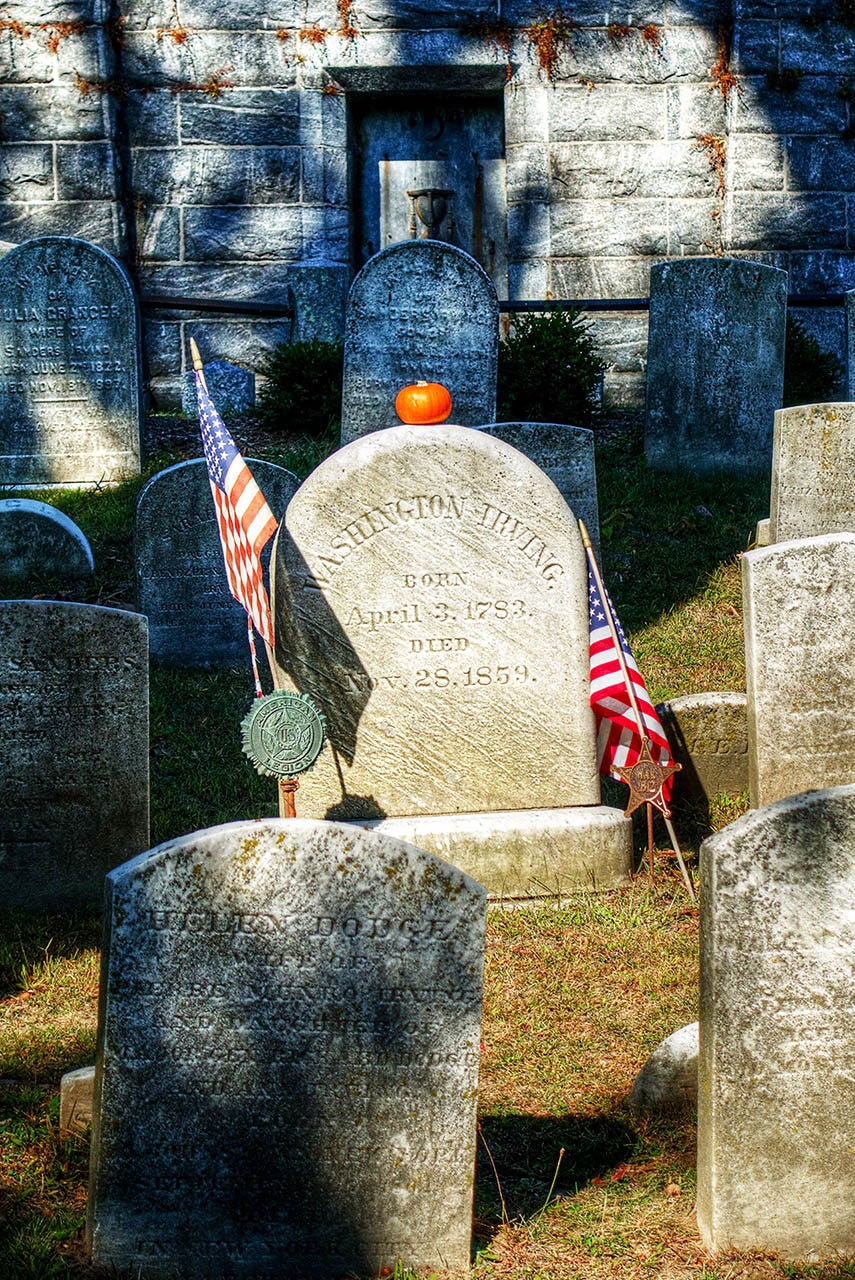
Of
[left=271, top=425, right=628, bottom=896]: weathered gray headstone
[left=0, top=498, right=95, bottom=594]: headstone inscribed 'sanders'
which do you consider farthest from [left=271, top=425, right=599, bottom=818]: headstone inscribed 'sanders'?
[left=0, top=498, right=95, bottom=594]: headstone inscribed 'sanders'

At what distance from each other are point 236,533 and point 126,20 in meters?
8.85

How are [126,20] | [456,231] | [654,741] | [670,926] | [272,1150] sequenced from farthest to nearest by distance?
[456,231] → [126,20] → [654,741] → [670,926] → [272,1150]

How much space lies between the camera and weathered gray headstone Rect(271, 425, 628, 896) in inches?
187

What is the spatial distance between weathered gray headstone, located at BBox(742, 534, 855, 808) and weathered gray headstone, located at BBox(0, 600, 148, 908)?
2162mm

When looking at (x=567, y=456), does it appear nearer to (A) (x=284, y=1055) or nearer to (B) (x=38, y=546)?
(B) (x=38, y=546)

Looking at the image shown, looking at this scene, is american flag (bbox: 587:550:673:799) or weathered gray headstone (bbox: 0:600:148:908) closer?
weathered gray headstone (bbox: 0:600:148:908)

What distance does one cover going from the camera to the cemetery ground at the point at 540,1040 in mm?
2951

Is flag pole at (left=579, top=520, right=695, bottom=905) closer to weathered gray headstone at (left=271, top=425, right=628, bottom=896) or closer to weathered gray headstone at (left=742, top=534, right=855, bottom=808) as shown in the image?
weathered gray headstone at (left=271, top=425, right=628, bottom=896)

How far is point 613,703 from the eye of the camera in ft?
16.4

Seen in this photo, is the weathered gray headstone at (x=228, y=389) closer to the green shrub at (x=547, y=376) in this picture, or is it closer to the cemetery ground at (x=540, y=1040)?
the green shrub at (x=547, y=376)

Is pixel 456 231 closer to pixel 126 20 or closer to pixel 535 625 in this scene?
pixel 126 20

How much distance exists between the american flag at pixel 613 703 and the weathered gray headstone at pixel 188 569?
7.92ft

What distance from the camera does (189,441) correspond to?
10.6 meters

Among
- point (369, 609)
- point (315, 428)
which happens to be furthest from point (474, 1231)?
point (315, 428)
